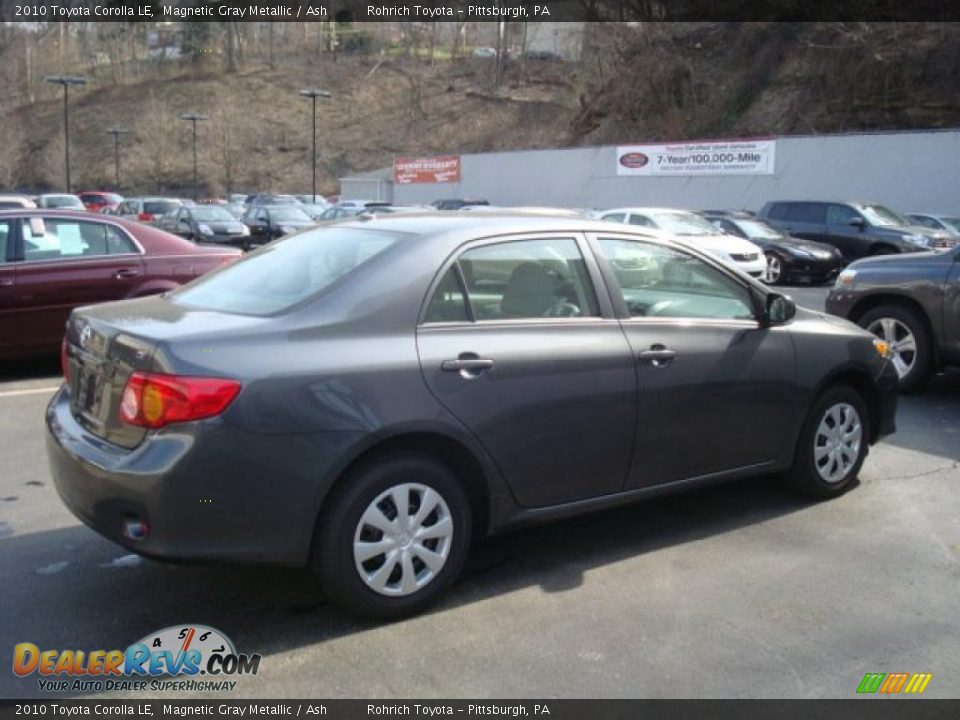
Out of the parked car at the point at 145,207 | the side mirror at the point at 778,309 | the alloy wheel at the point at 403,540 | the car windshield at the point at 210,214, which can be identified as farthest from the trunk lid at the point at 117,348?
the parked car at the point at 145,207

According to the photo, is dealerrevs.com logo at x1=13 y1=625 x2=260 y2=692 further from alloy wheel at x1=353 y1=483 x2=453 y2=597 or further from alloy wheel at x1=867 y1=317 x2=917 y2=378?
alloy wheel at x1=867 y1=317 x2=917 y2=378

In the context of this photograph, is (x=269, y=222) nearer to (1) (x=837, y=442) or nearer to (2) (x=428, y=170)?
(2) (x=428, y=170)

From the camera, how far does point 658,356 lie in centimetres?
441

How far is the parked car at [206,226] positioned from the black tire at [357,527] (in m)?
22.1

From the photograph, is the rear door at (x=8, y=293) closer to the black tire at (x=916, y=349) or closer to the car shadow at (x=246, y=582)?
the car shadow at (x=246, y=582)

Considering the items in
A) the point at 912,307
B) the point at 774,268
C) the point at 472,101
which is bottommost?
the point at 774,268

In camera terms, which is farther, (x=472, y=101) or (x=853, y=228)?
(x=472, y=101)

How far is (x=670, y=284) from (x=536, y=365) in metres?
1.16

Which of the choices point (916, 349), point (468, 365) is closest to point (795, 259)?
point (916, 349)

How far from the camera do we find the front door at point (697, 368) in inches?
174

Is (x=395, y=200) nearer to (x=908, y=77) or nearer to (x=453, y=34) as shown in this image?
(x=908, y=77)

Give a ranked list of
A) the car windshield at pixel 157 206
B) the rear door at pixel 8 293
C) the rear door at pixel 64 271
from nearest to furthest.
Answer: the rear door at pixel 8 293
the rear door at pixel 64 271
the car windshield at pixel 157 206

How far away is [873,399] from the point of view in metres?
5.48


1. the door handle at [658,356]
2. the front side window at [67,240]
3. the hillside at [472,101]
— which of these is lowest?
the door handle at [658,356]
